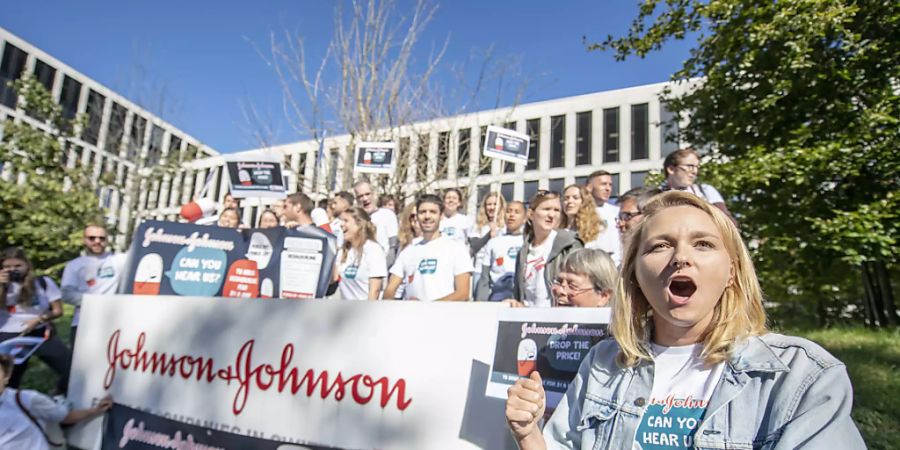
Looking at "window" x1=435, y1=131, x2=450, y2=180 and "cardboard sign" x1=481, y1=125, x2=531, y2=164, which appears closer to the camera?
"cardboard sign" x1=481, y1=125, x2=531, y2=164

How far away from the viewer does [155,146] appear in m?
21.2

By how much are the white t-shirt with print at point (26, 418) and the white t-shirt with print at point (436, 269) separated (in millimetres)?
2629

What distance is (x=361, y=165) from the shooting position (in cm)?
848

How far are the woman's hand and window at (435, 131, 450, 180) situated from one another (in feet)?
34.3

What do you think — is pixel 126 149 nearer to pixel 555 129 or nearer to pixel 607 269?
pixel 607 269

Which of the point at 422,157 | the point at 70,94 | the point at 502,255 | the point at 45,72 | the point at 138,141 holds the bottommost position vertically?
the point at 502,255

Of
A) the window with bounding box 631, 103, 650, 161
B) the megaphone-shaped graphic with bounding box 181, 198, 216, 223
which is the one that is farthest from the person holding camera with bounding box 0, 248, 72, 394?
the window with bounding box 631, 103, 650, 161

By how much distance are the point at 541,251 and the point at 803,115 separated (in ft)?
26.6

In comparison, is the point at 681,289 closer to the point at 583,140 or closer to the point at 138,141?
the point at 138,141

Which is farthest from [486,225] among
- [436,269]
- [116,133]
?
[116,133]

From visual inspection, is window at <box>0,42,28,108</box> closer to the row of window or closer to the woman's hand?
the row of window

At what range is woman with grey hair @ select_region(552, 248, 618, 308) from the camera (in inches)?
101

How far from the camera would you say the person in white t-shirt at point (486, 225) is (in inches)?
247

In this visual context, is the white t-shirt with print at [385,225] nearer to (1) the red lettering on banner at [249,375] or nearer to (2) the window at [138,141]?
(1) the red lettering on banner at [249,375]
